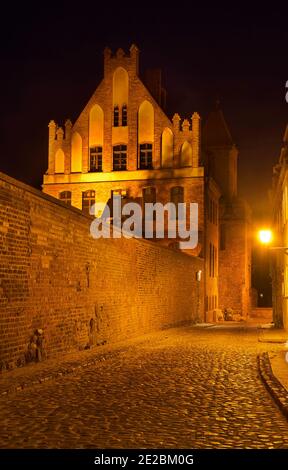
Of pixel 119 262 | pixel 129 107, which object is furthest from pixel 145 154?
pixel 119 262

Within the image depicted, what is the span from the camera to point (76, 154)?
39.8m

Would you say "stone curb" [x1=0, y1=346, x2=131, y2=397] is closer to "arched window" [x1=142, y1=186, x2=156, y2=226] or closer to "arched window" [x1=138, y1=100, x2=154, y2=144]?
"arched window" [x1=142, y1=186, x2=156, y2=226]

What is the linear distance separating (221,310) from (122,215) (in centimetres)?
1353

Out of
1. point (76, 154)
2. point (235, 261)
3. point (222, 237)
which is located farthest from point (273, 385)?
point (235, 261)

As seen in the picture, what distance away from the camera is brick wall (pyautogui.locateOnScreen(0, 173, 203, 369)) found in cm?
1227

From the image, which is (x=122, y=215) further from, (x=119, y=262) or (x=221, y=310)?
(x=119, y=262)

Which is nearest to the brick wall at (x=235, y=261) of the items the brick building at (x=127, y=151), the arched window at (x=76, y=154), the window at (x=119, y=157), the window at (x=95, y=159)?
the brick building at (x=127, y=151)

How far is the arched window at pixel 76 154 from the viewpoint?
130 feet

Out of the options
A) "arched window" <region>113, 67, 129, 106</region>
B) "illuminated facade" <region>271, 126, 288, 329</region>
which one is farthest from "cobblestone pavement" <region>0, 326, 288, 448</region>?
"arched window" <region>113, 67, 129, 106</region>

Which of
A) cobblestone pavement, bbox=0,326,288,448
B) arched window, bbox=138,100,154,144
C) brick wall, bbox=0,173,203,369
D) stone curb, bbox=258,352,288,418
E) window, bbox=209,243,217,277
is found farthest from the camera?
window, bbox=209,243,217,277

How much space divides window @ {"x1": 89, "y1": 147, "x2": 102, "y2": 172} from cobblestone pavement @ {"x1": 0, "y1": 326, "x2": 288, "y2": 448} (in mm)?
27295

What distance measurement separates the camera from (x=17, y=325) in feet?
41.0

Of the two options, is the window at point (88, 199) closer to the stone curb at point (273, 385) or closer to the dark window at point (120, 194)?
the dark window at point (120, 194)

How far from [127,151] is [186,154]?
12.0 feet
